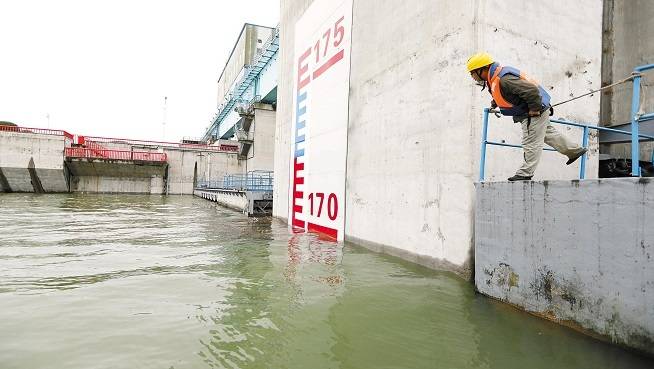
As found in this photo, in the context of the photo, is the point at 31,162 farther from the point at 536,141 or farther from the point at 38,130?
the point at 536,141

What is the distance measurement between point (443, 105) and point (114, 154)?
37162 mm

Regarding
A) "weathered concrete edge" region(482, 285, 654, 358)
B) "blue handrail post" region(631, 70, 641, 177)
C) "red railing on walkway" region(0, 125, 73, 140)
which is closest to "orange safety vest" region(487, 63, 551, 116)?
"blue handrail post" region(631, 70, 641, 177)

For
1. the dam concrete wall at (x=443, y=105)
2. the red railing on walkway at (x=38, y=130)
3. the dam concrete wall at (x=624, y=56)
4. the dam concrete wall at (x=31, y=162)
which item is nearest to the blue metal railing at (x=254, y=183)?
the dam concrete wall at (x=443, y=105)

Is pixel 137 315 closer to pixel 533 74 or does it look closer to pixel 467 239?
pixel 467 239

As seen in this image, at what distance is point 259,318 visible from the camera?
3.69 m

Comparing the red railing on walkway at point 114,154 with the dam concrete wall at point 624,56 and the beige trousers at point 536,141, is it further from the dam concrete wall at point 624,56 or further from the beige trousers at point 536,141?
the beige trousers at point 536,141

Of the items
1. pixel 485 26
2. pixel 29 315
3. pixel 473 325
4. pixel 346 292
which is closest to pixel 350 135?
pixel 485 26

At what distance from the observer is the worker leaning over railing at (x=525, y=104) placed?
4020mm

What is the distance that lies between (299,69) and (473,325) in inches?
416

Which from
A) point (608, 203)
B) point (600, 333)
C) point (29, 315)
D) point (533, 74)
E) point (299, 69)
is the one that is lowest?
point (29, 315)

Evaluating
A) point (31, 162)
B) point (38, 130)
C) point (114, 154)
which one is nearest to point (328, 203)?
point (31, 162)

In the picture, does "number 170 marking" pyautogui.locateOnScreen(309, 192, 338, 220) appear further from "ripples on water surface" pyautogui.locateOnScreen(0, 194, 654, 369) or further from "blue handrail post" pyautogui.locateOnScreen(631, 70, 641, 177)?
"blue handrail post" pyautogui.locateOnScreen(631, 70, 641, 177)

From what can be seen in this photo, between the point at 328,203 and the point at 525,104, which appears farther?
the point at 328,203

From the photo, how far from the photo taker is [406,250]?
6.45 meters
